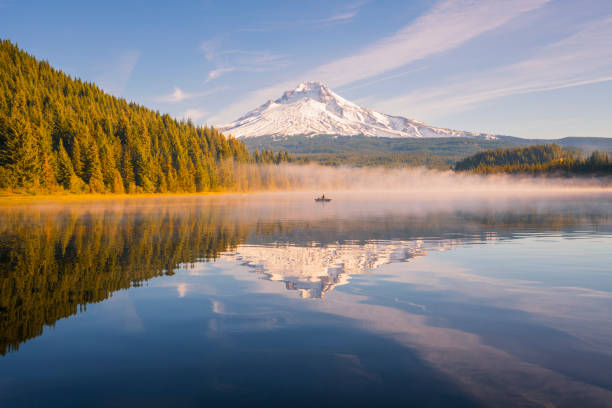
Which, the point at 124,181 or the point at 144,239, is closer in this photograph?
the point at 144,239

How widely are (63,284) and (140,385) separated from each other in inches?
422

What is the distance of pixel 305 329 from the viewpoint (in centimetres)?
1221

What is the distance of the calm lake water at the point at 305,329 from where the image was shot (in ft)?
28.5

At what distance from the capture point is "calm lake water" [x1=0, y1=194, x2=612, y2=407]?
8.70 metres

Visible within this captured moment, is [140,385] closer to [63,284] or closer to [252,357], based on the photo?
[252,357]

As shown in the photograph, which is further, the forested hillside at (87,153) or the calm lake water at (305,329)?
the forested hillside at (87,153)

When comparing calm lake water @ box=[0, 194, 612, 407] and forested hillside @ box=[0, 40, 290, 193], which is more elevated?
forested hillside @ box=[0, 40, 290, 193]

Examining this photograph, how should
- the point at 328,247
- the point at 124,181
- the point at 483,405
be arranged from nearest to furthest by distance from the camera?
the point at 483,405 < the point at 328,247 < the point at 124,181

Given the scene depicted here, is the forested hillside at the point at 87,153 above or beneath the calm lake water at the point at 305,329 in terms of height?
above

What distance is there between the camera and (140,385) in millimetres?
8969

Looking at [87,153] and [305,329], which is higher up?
[87,153]

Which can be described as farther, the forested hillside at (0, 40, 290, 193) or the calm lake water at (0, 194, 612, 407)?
the forested hillside at (0, 40, 290, 193)

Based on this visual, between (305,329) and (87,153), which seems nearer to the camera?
(305,329)

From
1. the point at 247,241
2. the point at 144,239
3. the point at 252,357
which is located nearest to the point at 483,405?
the point at 252,357
